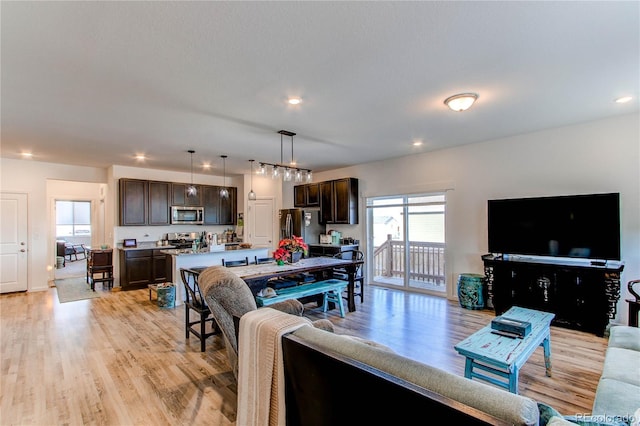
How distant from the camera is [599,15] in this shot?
198cm

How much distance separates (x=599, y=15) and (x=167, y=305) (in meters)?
6.02

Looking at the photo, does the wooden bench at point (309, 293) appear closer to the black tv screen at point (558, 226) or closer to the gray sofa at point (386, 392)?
the gray sofa at point (386, 392)

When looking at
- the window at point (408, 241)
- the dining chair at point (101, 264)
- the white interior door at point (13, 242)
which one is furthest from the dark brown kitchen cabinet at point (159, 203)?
the window at point (408, 241)

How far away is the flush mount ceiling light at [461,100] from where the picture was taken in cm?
315

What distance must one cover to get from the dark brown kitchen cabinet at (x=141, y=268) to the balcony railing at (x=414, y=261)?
4.60 metres

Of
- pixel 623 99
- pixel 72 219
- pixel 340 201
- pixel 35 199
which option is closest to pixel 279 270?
pixel 340 201

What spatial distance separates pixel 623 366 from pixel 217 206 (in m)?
8.07

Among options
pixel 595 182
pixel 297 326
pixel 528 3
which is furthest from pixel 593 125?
pixel 297 326

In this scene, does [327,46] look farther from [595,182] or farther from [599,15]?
[595,182]

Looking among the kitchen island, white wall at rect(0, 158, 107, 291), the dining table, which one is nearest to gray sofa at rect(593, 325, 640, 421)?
the dining table

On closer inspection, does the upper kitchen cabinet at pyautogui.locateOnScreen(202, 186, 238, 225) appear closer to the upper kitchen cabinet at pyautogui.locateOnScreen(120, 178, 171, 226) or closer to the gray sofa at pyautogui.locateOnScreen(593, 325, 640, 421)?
the upper kitchen cabinet at pyautogui.locateOnScreen(120, 178, 171, 226)

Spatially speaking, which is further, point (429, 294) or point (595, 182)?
point (429, 294)

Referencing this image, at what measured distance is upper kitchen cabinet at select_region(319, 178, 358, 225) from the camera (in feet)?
23.2

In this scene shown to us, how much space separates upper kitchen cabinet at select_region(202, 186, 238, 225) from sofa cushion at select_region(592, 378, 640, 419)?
7.98 meters
